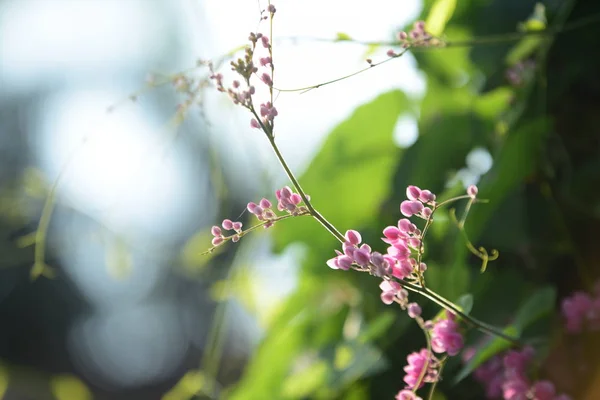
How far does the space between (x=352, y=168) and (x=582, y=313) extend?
0.62ft

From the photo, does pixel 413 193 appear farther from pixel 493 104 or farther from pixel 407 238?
pixel 493 104

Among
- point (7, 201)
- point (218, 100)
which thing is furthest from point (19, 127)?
point (218, 100)

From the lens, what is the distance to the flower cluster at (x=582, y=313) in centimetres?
27

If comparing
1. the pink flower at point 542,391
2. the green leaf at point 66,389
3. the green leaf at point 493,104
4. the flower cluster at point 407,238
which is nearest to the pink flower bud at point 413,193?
the flower cluster at point 407,238

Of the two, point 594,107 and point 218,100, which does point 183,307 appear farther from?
point 594,107

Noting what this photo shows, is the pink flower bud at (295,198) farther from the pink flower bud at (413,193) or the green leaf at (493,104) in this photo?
the green leaf at (493,104)

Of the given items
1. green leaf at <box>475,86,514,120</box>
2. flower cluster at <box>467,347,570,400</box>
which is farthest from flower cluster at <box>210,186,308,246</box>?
green leaf at <box>475,86,514,120</box>

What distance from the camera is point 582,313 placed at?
270 millimetres

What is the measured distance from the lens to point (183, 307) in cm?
141

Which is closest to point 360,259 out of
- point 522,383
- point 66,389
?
point 522,383

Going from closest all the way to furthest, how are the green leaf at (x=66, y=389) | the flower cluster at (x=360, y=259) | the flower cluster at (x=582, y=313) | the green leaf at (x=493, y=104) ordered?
the flower cluster at (x=360, y=259)
the flower cluster at (x=582, y=313)
the green leaf at (x=493, y=104)
the green leaf at (x=66, y=389)

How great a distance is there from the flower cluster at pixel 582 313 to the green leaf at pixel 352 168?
6.5 inches

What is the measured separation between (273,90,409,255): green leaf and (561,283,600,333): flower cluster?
17 cm

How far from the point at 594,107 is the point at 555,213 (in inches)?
2.5
